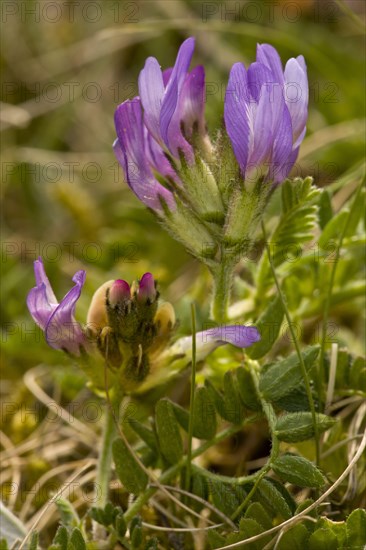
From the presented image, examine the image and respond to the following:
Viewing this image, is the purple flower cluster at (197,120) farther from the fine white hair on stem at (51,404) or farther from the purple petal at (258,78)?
the fine white hair on stem at (51,404)

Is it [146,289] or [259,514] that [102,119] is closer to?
[146,289]

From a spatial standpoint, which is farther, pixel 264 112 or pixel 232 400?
pixel 232 400

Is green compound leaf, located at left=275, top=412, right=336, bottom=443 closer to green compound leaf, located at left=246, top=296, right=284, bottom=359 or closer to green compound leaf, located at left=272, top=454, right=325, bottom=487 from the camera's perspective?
green compound leaf, located at left=272, top=454, right=325, bottom=487

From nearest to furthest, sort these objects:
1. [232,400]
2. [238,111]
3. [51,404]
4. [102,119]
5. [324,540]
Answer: [324,540] < [238,111] < [232,400] < [51,404] < [102,119]

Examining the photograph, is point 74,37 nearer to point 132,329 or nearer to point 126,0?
point 126,0

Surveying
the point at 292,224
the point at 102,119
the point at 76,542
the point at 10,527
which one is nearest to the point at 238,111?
the point at 292,224

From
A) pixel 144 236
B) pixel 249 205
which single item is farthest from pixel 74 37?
pixel 249 205

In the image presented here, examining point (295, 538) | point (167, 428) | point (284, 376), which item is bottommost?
point (295, 538)
